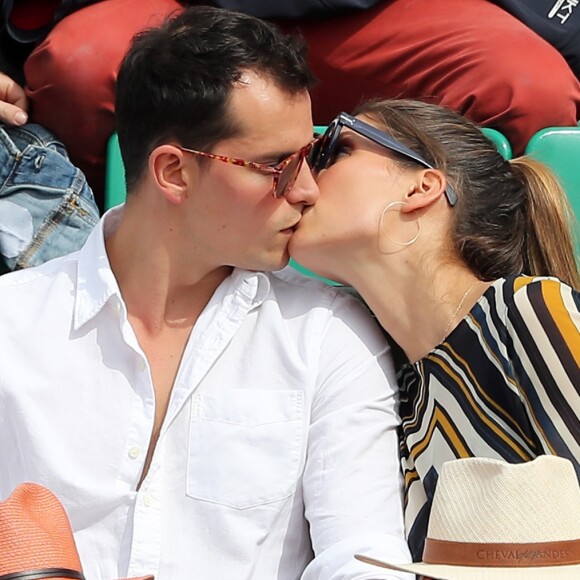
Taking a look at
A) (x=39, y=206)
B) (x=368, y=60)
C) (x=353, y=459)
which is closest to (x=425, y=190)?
(x=353, y=459)

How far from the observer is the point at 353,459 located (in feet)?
5.74

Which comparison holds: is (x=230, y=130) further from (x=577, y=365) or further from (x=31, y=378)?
(x=577, y=365)

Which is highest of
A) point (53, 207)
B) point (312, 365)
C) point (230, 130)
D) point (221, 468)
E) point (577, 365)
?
point (577, 365)

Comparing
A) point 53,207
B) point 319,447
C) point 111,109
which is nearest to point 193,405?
point 319,447

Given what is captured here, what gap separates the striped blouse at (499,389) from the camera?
5.25ft

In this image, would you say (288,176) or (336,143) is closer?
(288,176)

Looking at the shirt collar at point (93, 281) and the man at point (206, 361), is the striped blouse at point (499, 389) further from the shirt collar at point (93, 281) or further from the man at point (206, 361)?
the shirt collar at point (93, 281)

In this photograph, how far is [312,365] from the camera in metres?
1.83

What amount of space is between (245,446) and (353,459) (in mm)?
191

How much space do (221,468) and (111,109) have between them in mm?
1113

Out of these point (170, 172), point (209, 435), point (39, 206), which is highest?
point (170, 172)

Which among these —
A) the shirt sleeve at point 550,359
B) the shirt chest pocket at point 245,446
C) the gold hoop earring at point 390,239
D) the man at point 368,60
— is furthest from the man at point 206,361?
the man at point 368,60

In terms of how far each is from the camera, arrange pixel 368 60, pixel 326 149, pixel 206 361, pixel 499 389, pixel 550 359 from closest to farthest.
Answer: pixel 550 359
pixel 499 389
pixel 206 361
pixel 326 149
pixel 368 60

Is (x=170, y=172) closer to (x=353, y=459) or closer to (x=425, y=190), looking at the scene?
(x=425, y=190)
